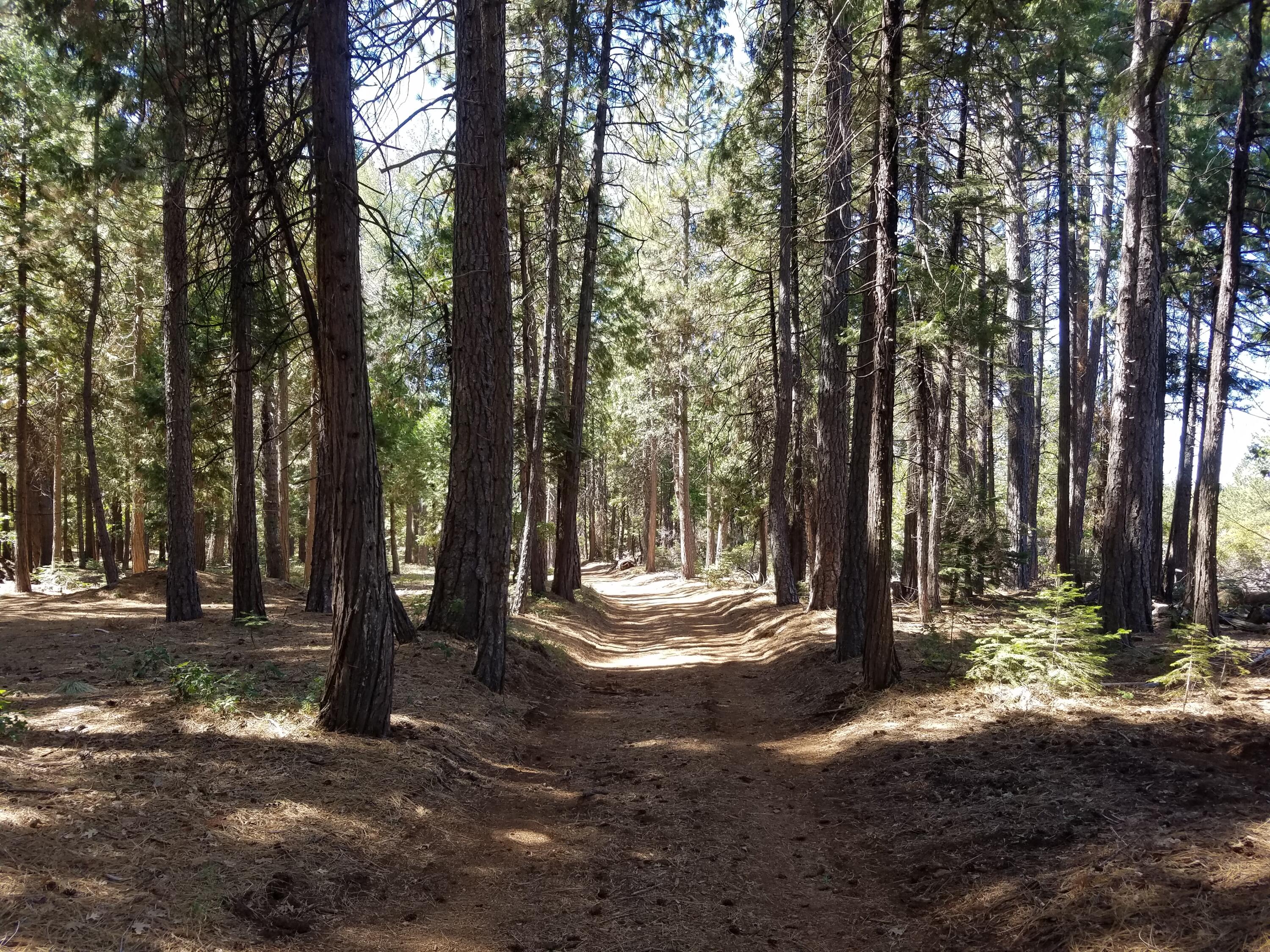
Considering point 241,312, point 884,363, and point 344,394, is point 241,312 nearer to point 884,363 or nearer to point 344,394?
point 344,394

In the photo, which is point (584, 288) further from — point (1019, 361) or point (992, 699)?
point (1019, 361)

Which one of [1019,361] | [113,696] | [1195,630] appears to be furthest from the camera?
[1019,361]

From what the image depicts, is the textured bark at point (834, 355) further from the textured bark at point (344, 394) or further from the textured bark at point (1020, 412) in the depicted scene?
the textured bark at point (344, 394)

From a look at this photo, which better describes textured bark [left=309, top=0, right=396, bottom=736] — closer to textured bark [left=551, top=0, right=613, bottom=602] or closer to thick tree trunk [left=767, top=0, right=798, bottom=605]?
textured bark [left=551, top=0, right=613, bottom=602]

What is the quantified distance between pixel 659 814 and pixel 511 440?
510cm

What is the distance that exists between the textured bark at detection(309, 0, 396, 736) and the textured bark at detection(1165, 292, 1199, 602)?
20955mm

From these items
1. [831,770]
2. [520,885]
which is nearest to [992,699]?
[831,770]

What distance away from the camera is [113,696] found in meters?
6.78

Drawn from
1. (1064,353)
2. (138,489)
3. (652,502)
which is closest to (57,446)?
(138,489)

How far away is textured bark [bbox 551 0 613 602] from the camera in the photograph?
14.4 m

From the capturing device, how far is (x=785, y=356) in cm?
1656

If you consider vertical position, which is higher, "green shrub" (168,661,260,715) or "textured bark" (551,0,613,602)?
"textured bark" (551,0,613,602)

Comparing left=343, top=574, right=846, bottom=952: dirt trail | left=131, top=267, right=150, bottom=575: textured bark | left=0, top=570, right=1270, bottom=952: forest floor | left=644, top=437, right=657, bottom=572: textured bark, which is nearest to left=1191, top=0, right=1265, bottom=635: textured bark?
left=0, top=570, right=1270, bottom=952: forest floor

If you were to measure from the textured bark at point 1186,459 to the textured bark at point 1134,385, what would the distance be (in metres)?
9.90
